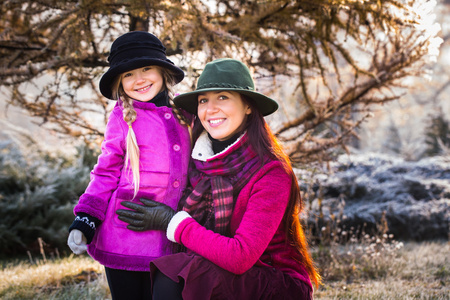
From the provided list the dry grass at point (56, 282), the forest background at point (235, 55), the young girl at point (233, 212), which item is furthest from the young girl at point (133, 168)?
the dry grass at point (56, 282)

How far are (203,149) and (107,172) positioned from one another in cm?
60

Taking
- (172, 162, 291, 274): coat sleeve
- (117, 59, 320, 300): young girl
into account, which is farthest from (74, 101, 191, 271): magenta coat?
(172, 162, 291, 274): coat sleeve

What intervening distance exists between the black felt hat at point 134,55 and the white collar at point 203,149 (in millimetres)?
510

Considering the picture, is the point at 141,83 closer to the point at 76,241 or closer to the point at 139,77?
the point at 139,77

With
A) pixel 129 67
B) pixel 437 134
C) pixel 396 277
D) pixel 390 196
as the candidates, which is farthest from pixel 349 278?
pixel 437 134

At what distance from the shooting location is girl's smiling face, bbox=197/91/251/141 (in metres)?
2.23

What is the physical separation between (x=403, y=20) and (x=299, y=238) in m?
2.12

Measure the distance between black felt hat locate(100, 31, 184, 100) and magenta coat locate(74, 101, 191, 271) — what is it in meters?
0.22

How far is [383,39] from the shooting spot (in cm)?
405

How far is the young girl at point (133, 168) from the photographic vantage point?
7.27 feet

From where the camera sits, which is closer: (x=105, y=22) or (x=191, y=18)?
(x=191, y=18)

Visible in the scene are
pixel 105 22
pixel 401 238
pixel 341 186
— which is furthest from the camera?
pixel 341 186

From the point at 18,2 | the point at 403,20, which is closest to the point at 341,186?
the point at 403,20

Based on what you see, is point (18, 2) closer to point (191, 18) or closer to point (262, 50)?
point (191, 18)
